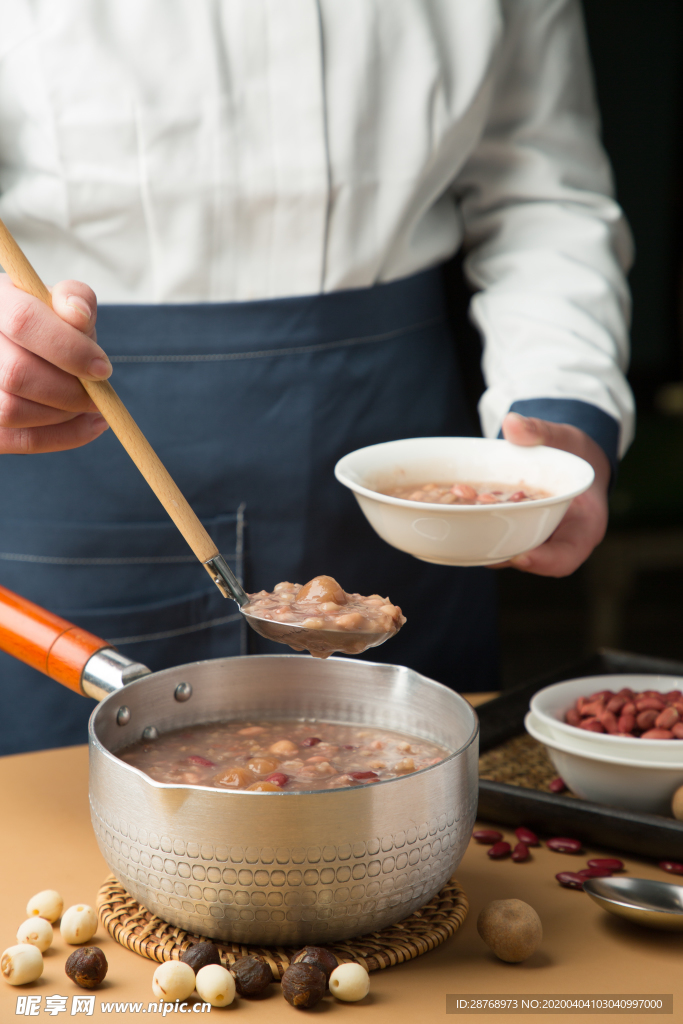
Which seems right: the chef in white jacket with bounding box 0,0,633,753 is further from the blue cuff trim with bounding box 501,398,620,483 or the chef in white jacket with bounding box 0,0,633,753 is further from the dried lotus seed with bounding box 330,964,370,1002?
the dried lotus seed with bounding box 330,964,370,1002

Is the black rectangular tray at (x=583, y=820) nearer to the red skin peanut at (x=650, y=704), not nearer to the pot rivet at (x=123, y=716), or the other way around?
the red skin peanut at (x=650, y=704)

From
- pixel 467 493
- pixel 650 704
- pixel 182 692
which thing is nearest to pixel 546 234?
pixel 467 493

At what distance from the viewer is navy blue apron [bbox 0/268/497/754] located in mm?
1896

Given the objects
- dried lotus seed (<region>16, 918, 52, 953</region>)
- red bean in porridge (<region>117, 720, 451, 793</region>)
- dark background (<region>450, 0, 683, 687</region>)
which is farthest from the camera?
dark background (<region>450, 0, 683, 687</region>)

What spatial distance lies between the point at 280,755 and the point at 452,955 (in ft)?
1.04

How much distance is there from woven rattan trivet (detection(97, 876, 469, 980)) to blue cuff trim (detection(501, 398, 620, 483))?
916 millimetres

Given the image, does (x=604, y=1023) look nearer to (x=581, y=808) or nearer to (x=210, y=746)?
(x=581, y=808)

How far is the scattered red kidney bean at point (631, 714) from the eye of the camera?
1499 millimetres

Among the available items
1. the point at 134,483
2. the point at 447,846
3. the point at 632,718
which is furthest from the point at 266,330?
the point at 447,846

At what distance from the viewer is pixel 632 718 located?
152 centimetres

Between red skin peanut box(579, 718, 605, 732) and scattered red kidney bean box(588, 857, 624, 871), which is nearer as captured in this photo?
scattered red kidney bean box(588, 857, 624, 871)

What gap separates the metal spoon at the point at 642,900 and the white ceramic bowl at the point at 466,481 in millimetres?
475

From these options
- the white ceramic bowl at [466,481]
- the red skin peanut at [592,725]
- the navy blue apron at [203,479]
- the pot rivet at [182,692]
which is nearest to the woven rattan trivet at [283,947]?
the pot rivet at [182,692]

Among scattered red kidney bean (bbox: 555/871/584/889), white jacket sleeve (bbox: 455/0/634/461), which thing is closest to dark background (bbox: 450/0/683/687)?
white jacket sleeve (bbox: 455/0/634/461)
